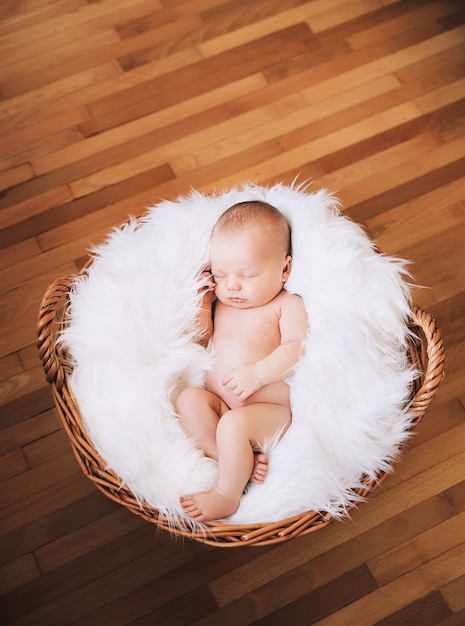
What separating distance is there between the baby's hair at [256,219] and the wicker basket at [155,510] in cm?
30

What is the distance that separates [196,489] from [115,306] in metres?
0.38

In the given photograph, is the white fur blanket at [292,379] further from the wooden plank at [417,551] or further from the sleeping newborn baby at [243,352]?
the wooden plank at [417,551]

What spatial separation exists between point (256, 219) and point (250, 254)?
73mm

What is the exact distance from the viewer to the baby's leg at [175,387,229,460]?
113 cm

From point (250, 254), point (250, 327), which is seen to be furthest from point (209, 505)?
point (250, 254)

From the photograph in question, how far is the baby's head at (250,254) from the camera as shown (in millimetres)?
1158

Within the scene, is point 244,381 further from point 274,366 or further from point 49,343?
point 49,343

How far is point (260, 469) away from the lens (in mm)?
1099

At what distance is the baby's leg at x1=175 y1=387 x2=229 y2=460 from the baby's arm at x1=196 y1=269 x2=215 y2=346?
0.14 meters

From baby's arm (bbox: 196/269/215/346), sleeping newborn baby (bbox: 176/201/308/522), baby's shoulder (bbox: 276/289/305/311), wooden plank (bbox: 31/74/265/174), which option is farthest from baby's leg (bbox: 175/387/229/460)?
wooden plank (bbox: 31/74/265/174)

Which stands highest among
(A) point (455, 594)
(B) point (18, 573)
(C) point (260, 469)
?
(C) point (260, 469)

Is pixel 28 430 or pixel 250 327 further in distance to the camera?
pixel 28 430

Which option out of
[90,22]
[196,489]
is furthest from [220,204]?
[90,22]

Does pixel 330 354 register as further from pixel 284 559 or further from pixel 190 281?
pixel 284 559
